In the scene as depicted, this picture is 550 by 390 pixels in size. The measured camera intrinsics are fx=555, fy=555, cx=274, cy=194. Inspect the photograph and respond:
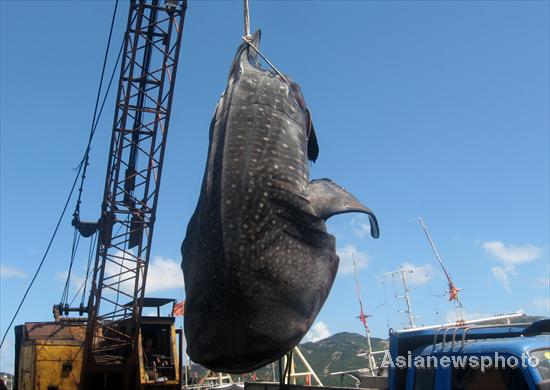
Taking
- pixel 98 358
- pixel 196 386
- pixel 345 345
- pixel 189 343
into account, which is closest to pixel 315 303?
pixel 189 343

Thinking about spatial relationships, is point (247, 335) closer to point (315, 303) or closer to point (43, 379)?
point (315, 303)

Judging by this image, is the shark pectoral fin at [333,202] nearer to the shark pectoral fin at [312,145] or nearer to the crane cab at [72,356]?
the shark pectoral fin at [312,145]

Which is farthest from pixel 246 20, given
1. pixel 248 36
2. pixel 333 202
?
pixel 333 202

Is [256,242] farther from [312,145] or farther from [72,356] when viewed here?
[72,356]

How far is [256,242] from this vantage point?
7.18ft

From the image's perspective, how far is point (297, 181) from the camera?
2.48 m

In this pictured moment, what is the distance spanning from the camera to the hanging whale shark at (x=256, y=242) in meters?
2.08

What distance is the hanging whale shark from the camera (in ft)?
6.84

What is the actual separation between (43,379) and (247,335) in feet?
50.2
